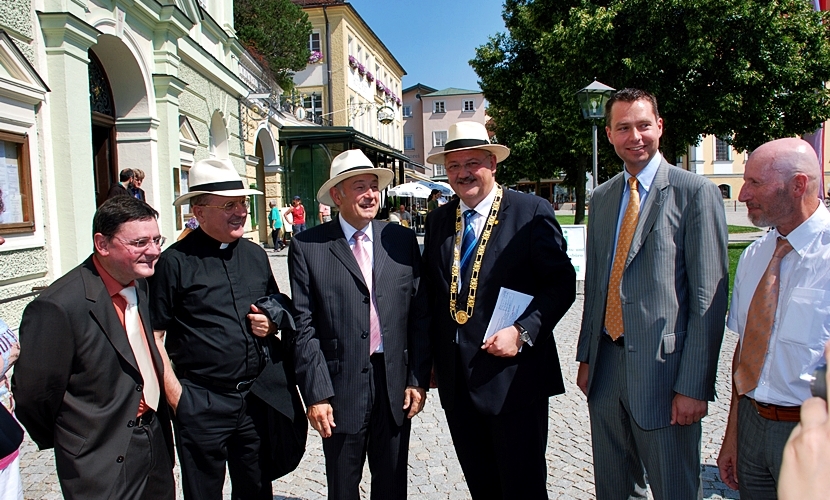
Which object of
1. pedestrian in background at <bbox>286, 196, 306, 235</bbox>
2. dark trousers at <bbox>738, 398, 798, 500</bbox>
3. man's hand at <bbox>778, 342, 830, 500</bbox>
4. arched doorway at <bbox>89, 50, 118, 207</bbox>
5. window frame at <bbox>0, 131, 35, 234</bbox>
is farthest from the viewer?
pedestrian in background at <bbox>286, 196, 306, 235</bbox>

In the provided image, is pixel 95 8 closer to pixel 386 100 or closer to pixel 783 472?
pixel 783 472

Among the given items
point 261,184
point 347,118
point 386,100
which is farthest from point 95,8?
point 386,100

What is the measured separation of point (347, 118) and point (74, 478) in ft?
111

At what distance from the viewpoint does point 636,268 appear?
252 cm

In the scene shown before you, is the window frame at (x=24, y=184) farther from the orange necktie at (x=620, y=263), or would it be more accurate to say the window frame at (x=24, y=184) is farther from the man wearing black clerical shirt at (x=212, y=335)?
the orange necktie at (x=620, y=263)

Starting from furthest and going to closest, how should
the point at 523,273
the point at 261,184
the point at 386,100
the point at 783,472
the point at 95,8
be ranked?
1. the point at 386,100
2. the point at 261,184
3. the point at 95,8
4. the point at 523,273
5. the point at 783,472

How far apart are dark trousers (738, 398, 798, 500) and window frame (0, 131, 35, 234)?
22.5ft

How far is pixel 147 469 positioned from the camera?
2469mm

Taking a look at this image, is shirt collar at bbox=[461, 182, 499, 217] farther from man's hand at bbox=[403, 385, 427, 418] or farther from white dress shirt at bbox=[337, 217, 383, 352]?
man's hand at bbox=[403, 385, 427, 418]

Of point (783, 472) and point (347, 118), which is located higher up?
point (347, 118)

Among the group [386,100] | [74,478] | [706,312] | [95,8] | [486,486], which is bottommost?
[486,486]

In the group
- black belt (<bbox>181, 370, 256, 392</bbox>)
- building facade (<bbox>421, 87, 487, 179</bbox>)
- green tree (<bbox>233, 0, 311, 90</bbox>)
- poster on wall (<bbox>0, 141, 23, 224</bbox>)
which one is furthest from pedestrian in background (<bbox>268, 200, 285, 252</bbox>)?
building facade (<bbox>421, 87, 487, 179</bbox>)

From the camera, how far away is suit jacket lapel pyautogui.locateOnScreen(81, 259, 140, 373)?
7.50 ft

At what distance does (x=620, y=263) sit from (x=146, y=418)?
220 cm
